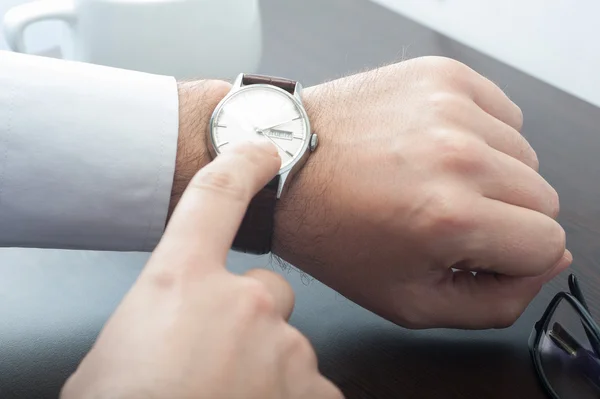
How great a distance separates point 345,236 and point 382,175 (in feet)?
0.16

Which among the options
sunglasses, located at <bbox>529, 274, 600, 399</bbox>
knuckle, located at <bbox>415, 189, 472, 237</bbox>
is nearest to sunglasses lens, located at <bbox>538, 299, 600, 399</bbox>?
sunglasses, located at <bbox>529, 274, 600, 399</bbox>

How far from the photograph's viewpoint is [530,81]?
742mm

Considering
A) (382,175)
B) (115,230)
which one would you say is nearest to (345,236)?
(382,175)

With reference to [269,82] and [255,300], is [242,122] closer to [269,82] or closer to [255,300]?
[269,82]

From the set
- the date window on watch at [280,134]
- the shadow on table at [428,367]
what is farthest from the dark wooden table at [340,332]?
the date window on watch at [280,134]

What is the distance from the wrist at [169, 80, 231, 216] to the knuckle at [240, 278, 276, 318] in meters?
0.19

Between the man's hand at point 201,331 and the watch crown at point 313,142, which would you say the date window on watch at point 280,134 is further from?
the man's hand at point 201,331

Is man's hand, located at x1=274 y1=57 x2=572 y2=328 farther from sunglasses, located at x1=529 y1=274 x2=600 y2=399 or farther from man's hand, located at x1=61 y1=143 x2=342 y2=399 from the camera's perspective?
man's hand, located at x1=61 y1=143 x2=342 y2=399

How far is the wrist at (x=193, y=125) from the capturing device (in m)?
0.46

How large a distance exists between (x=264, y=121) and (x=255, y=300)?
0.20 metres

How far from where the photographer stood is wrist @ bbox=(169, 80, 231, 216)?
1.49 ft

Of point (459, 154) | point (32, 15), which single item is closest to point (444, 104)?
point (459, 154)

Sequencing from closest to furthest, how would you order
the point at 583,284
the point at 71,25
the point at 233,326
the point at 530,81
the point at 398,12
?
the point at 233,326 < the point at 583,284 < the point at 71,25 < the point at 530,81 < the point at 398,12

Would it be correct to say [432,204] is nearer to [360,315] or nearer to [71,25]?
[360,315]
